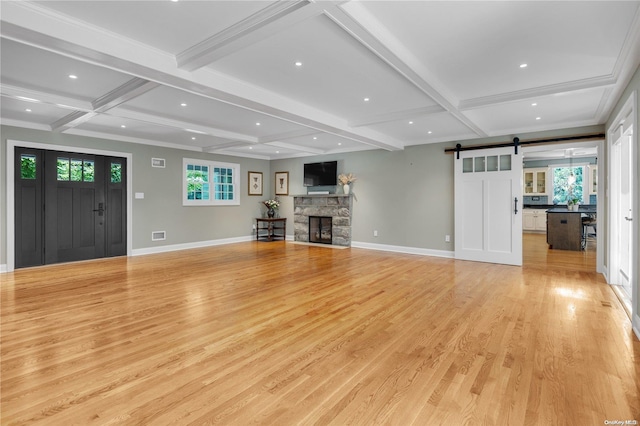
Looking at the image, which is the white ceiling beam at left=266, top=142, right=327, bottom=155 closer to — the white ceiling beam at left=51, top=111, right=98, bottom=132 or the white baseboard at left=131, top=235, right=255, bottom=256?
the white baseboard at left=131, top=235, right=255, bottom=256

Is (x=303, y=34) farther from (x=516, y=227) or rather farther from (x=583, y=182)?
(x=583, y=182)

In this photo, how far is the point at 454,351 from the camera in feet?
8.39

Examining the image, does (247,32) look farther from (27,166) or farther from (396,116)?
(27,166)

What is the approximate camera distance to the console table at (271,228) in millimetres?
9859

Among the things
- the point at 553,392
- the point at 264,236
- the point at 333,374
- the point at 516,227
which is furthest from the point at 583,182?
the point at 333,374

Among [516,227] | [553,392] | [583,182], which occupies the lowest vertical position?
[553,392]

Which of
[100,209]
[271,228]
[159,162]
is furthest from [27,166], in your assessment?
[271,228]

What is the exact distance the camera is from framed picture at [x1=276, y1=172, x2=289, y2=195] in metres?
9.83

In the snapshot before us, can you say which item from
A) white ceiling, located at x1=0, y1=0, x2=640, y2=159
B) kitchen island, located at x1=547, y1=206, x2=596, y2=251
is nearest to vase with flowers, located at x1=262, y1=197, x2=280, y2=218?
white ceiling, located at x1=0, y1=0, x2=640, y2=159

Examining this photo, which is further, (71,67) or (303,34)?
(71,67)

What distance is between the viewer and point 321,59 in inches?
125

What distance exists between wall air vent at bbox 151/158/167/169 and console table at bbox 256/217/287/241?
3089 millimetres

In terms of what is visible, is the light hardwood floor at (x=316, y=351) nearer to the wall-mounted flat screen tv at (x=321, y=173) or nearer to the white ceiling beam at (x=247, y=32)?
the white ceiling beam at (x=247, y=32)

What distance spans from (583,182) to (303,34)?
38.1ft
